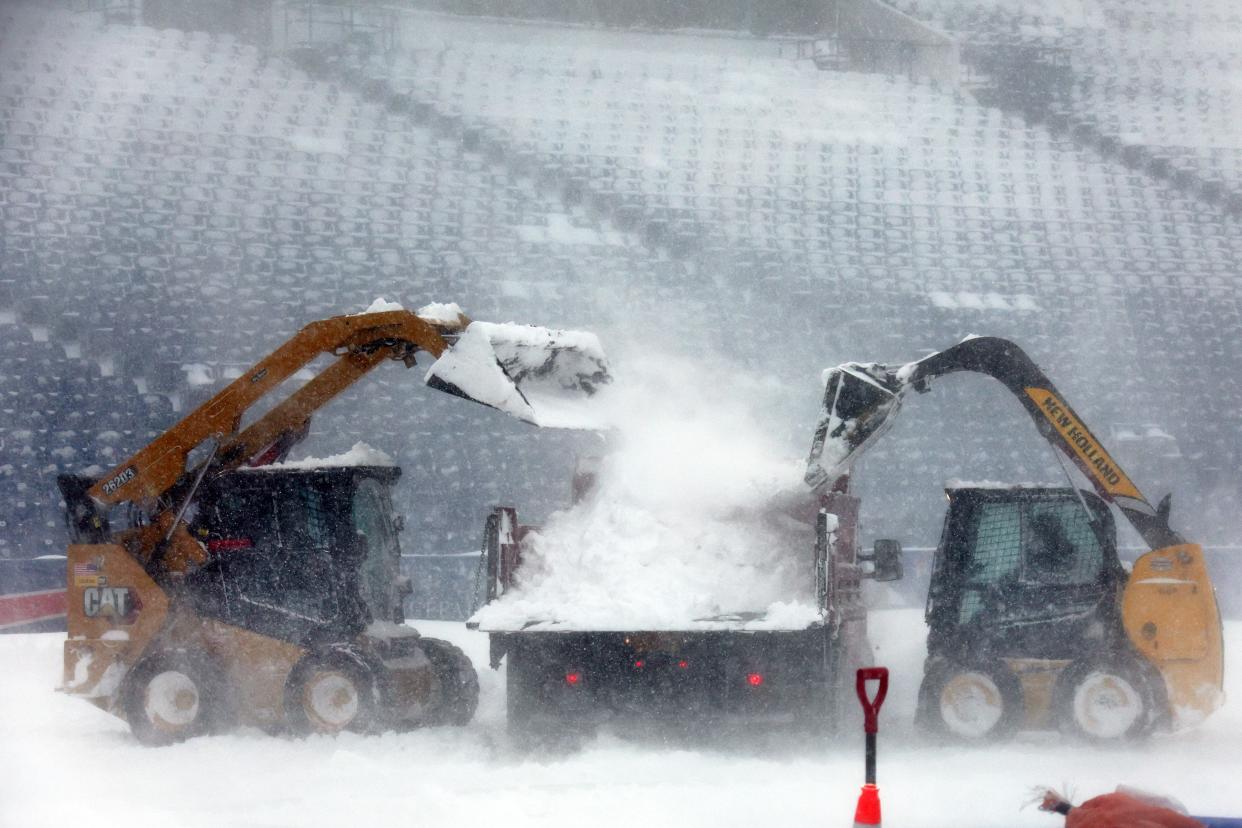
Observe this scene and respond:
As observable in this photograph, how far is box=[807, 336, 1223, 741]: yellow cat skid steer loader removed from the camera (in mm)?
6512

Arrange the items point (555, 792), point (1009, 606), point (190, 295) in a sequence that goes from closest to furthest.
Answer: point (555, 792) < point (1009, 606) < point (190, 295)

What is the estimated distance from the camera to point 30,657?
10.6m

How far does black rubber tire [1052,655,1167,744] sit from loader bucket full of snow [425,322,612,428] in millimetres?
2822

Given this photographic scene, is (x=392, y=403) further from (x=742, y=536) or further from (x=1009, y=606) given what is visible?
(x=1009, y=606)

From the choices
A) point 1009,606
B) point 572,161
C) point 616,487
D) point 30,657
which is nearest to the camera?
point 1009,606

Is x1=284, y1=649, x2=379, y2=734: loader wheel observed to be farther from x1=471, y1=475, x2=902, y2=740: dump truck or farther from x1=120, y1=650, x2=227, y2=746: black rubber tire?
x1=471, y1=475, x2=902, y2=740: dump truck

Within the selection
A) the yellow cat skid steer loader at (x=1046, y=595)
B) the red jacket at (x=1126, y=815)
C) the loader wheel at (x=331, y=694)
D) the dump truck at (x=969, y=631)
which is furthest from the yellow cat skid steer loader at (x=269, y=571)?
the red jacket at (x=1126, y=815)

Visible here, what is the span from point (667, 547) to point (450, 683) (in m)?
1.49

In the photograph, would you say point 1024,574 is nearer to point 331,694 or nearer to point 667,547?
point 667,547

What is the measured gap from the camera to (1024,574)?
6887 mm

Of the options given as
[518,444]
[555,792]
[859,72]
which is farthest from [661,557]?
[859,72]

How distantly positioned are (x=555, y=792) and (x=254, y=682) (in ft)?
7.12

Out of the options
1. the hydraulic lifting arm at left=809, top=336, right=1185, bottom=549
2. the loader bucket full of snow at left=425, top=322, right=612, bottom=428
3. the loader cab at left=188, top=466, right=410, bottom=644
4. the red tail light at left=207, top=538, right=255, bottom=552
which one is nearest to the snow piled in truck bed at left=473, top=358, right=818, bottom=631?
the loader bucket full of snow at left=425, top=322, right=612, bottom=428

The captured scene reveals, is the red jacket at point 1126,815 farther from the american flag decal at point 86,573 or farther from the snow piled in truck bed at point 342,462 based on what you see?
the american flag decal at point 86,573
